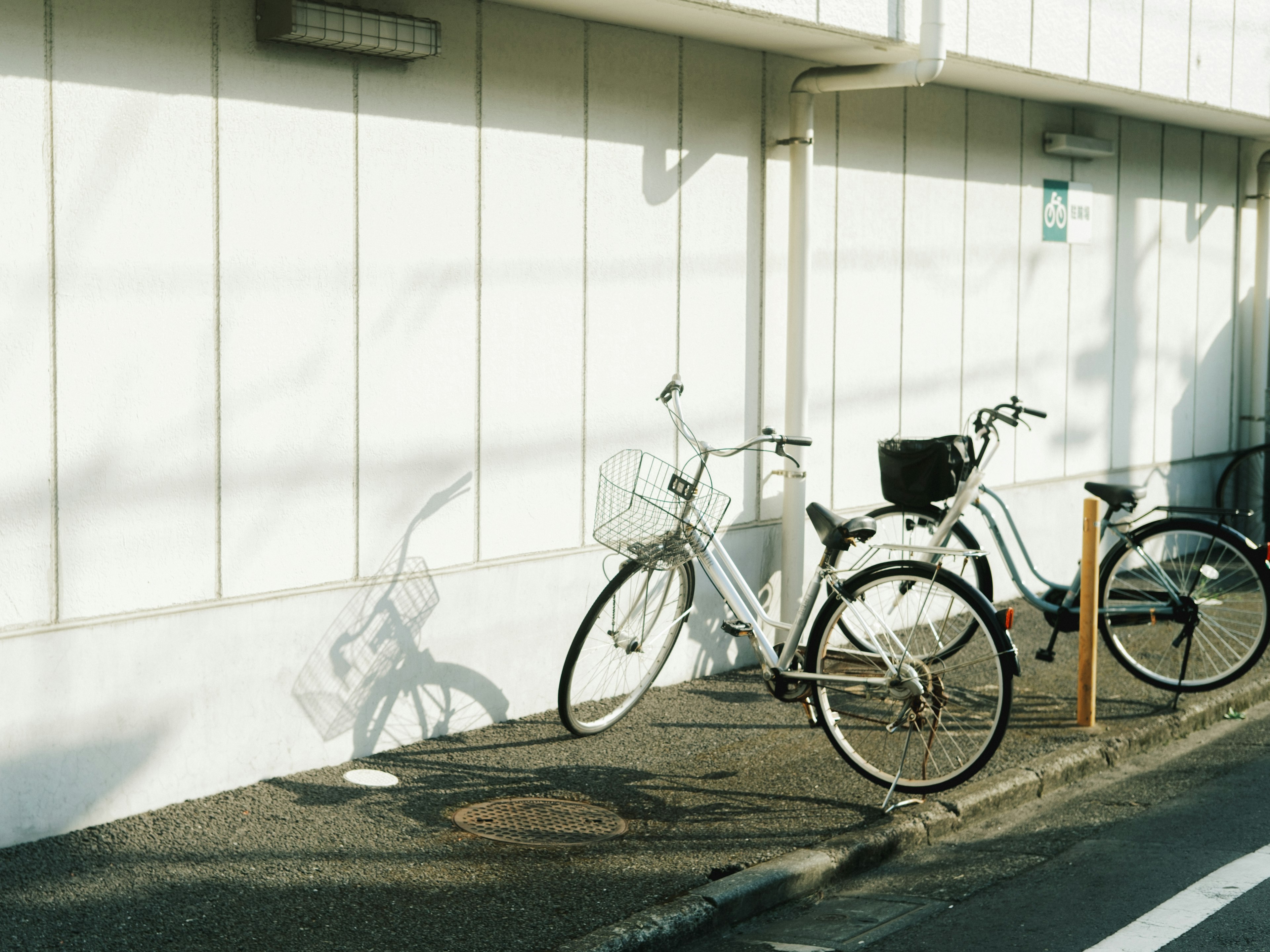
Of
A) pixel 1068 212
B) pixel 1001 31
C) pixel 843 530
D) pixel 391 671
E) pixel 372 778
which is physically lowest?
pixel 372 778

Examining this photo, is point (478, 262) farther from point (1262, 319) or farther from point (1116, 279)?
point (1262, 319)

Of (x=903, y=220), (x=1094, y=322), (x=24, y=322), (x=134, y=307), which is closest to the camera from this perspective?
(x=24, y=322)

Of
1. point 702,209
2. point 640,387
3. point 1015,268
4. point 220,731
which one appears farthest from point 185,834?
point 1015,268

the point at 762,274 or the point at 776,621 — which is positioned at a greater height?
the point at 762,274

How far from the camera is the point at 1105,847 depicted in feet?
17.2

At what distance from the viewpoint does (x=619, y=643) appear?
6121mm

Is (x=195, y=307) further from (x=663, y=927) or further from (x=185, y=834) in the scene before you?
(x=663, y=927)

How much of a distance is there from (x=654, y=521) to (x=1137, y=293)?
6141 mm

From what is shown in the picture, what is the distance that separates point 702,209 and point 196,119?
2782mm

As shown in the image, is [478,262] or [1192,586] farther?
[1192,586]

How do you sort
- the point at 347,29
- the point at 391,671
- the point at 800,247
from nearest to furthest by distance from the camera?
1. the point at 347,29
2. the point at 391,671
3. the point at 800,247

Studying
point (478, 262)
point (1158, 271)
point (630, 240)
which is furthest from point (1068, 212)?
point (478, 262)

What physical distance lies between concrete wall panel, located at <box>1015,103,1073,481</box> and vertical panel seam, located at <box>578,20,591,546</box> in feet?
12.5

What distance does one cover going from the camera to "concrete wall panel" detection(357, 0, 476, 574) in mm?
5750
